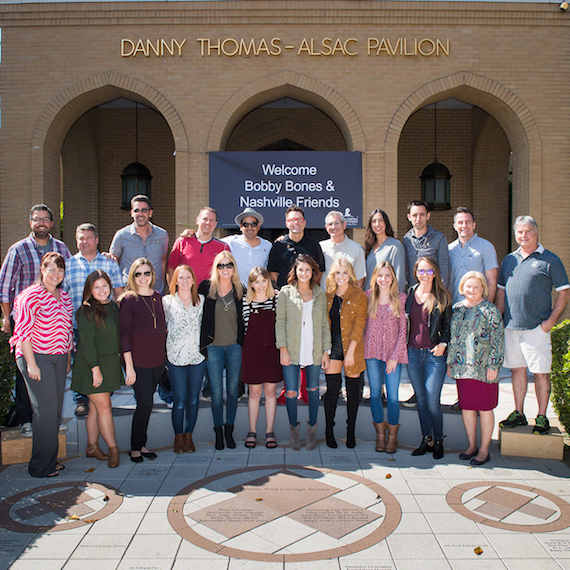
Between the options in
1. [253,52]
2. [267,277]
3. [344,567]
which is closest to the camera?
[344,567]

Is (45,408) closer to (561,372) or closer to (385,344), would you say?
(385,344)

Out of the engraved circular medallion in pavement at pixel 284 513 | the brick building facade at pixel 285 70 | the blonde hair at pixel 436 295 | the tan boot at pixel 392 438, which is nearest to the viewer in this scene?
the engraved circular medallion in pavement at pixel 284 513

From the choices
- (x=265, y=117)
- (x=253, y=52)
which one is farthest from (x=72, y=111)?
(x=265, y=117)

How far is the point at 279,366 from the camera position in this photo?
4992mm

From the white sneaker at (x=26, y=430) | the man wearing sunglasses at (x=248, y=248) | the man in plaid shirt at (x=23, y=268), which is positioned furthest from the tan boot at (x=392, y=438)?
the man in plaid shirt at (x=23, y=268)

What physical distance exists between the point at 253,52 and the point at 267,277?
240 inches

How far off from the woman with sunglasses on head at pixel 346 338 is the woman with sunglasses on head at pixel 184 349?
122cm

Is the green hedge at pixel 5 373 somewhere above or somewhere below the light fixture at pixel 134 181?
below

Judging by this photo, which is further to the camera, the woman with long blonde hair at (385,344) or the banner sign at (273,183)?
the banner sign at (273,183)

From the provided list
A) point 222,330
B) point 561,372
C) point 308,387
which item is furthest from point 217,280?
point 561,372

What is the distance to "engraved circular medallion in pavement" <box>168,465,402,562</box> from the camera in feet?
10.9

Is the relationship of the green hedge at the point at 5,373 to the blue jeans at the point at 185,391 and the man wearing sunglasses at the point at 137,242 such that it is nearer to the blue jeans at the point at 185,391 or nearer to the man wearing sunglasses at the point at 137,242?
the man wearing sunglasses at the point at 137,242

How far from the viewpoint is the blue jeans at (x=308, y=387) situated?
495 cm

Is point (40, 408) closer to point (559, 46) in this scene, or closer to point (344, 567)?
point (344, 567)
